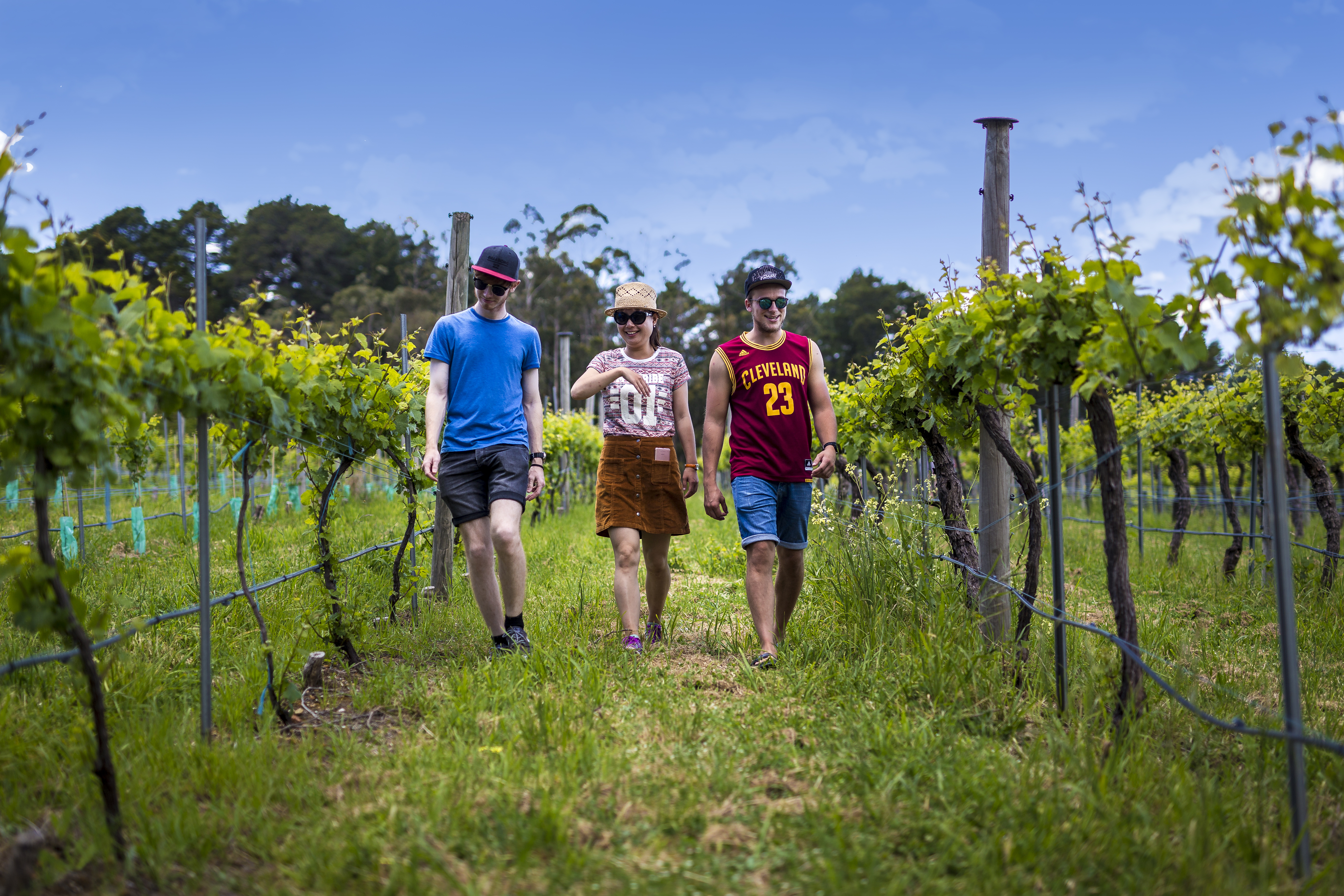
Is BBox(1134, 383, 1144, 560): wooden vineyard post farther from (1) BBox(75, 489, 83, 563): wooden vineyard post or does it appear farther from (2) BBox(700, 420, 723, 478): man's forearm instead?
(1) BBox(75, 489, 83, 563): wooden vineyard post

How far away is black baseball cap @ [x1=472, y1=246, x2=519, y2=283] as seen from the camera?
142 inches

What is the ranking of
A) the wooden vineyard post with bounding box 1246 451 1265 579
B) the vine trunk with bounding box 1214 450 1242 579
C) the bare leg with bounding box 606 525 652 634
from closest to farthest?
the bare leg with bounding box 606 525 652 634, the wooden vineyard post with bounding box 1246 451 1265 579, the vine trunk with bounding box 1214 450 1242 579

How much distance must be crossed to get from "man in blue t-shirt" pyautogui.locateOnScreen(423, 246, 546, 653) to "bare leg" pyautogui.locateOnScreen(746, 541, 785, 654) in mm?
922

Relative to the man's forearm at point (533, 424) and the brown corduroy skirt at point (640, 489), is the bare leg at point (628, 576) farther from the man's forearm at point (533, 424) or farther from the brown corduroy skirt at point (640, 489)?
the man's forearm at point (533, 424)

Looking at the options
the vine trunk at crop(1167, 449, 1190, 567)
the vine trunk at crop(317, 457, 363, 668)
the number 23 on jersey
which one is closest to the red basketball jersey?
the number 23 on jersey

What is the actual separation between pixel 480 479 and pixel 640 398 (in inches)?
31.1

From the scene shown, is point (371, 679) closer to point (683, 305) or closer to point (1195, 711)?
point (1195, 711)

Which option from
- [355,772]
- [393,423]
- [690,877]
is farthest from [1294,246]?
[393,423]

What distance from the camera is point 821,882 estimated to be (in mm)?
1873

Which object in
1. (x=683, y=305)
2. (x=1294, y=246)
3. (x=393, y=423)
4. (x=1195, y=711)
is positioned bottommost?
(x=1195, y=711)

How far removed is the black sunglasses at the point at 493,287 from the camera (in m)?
3.64

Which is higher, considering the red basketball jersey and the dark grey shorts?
the red basketball jersey

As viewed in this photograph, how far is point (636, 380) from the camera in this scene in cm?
385

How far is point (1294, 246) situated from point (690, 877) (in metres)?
1.92
